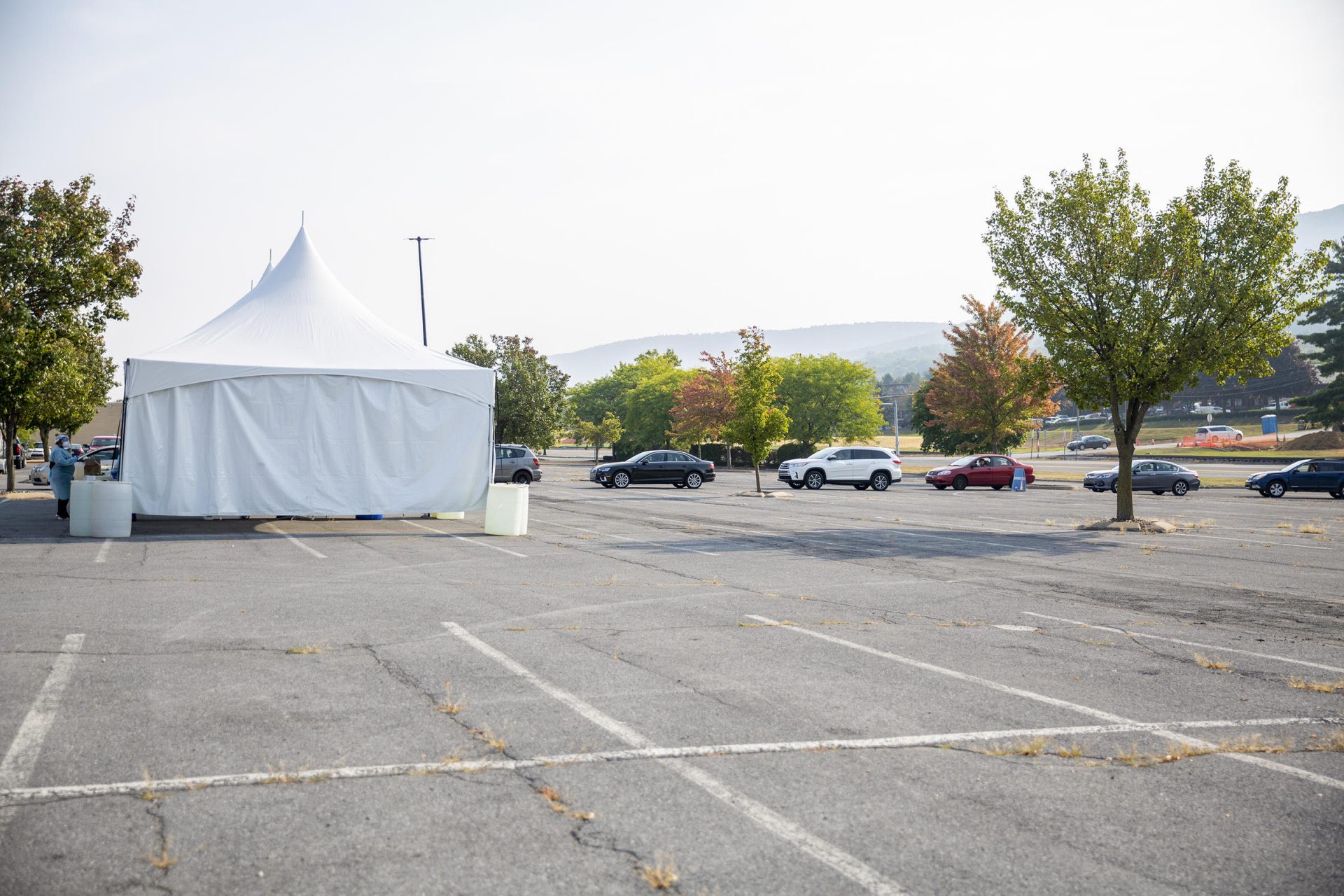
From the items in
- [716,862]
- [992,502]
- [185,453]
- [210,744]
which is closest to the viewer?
[716,862]

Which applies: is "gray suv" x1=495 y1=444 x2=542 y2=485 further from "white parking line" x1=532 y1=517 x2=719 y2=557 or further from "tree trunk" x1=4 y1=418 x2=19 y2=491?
"white parking line" x1=532 y1=517 x2=719 y2=557

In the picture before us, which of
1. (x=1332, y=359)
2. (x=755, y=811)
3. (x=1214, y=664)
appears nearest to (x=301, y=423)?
(x=1214, y=664)

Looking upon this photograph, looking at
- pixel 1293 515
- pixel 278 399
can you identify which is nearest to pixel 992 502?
pixel 1293 515

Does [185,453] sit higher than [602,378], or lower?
lower

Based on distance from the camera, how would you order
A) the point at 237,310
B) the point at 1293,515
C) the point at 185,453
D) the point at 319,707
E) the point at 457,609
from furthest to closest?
the point at 1293,515
the point at 237,310
the point at 185,453
the point at 457,609
the point at 319,707

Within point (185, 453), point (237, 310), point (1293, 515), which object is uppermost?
point (237, 310)

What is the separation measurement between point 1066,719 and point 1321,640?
14.5 feet

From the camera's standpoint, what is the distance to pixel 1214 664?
299 inches

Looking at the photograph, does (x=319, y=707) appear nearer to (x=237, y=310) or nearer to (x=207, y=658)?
(x=207, y=658)

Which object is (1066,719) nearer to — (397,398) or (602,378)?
(397,398)

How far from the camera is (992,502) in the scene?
31.1 m

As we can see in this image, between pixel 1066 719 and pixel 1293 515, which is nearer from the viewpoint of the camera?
pixel 1066 719

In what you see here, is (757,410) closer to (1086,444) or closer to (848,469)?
(848,469)

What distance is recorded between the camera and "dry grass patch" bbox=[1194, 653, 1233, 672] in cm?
745
